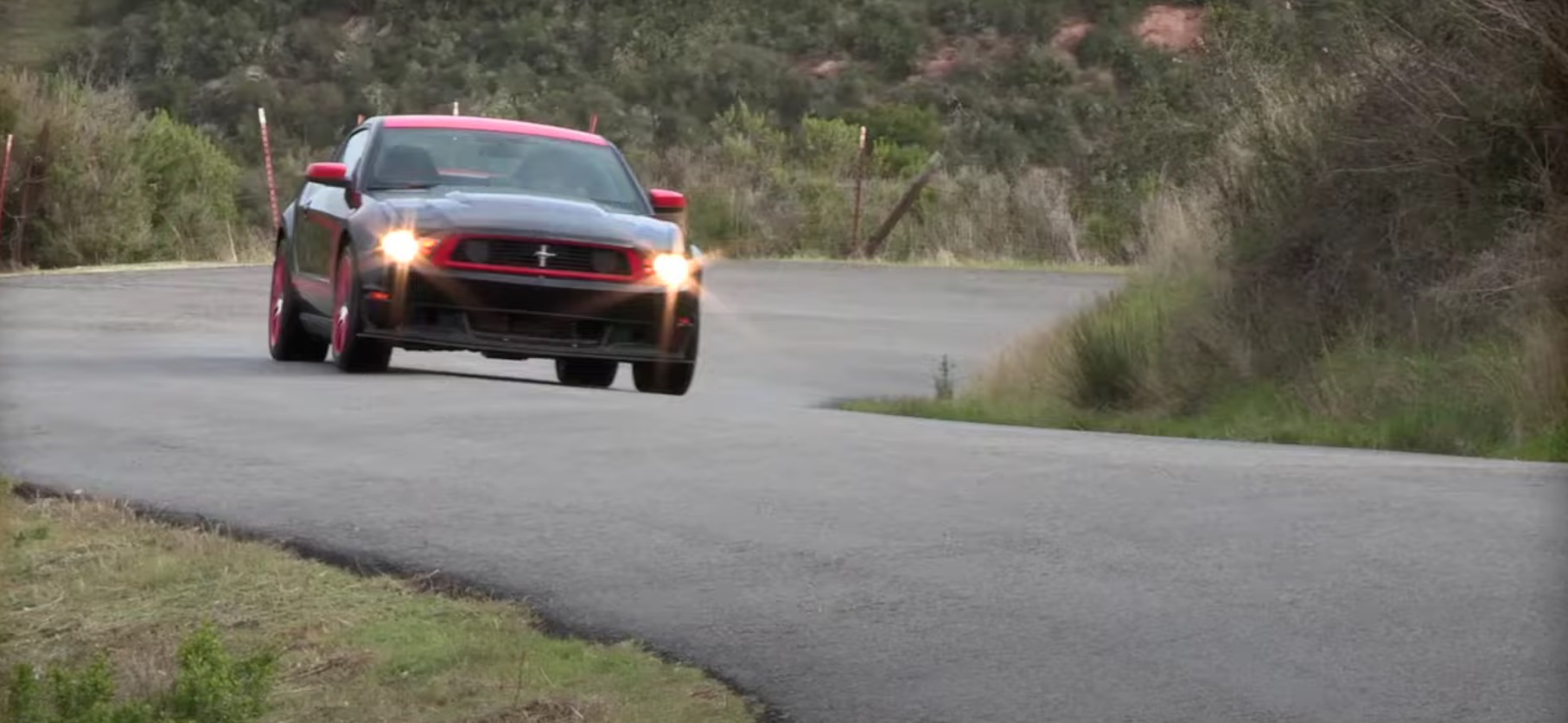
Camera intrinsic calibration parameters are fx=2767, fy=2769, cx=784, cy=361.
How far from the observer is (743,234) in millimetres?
38750

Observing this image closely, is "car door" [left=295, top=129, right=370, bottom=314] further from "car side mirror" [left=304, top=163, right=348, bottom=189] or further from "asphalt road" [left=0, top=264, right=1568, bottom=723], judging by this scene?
"asphalt road" [left=0, top=264, right=1568, bottom=723]

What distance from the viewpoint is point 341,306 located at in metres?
15.0

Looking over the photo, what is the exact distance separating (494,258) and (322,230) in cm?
154

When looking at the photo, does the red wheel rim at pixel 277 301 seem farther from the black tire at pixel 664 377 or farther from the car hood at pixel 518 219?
the black tire at pixel 664 377

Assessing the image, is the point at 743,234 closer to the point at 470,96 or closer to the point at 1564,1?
the point at 470,96

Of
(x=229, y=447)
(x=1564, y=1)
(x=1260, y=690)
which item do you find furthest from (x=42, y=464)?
(x=1564, y=1)

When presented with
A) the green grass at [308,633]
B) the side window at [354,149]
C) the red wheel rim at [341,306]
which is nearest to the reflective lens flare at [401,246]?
the red wheel rim at [341,306]

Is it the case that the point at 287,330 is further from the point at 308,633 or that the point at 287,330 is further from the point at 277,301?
the point at 308,633

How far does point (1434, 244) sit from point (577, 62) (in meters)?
43.5

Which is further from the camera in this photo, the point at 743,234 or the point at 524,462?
the point at 743,234

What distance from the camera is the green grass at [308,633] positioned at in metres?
7.12

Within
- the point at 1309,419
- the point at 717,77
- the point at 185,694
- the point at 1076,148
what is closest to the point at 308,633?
the point at 185,694

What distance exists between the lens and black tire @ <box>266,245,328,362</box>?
645 inches

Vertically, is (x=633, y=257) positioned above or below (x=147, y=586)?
above
